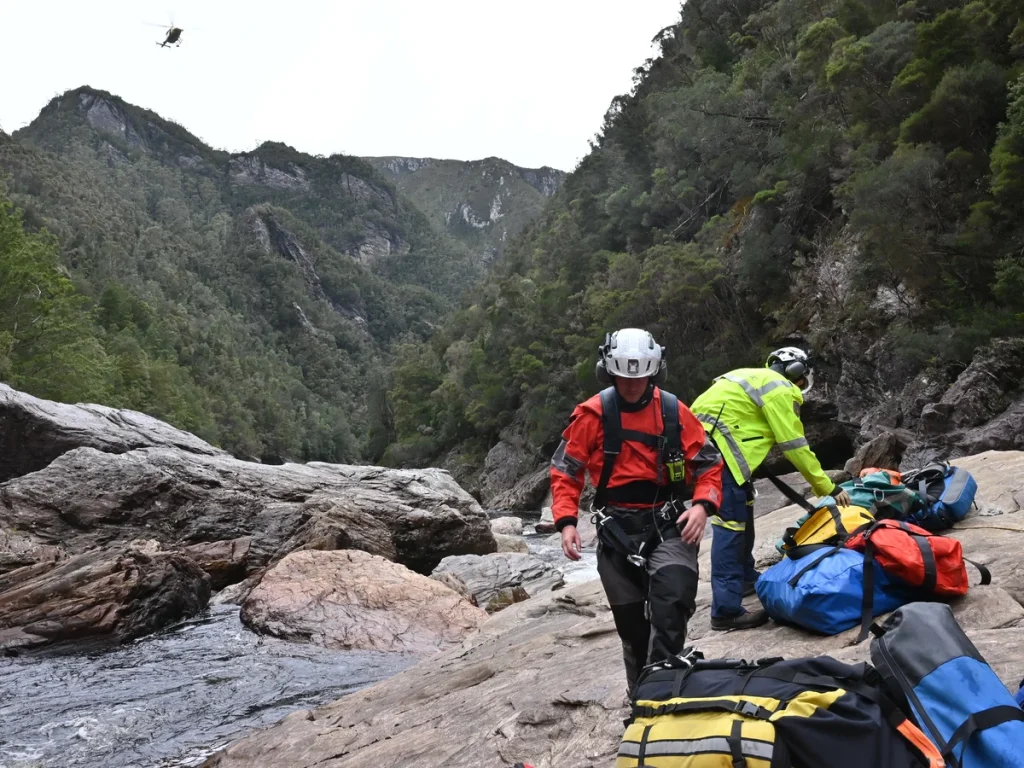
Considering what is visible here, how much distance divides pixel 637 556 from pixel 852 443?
81.9 feet

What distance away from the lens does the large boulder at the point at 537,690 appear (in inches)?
163

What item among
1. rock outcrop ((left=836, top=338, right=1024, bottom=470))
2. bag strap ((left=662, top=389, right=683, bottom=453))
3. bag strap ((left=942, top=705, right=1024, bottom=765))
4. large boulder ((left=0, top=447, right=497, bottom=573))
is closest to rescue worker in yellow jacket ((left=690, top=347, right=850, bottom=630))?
bag strap ((left=662, top=389, right=683, bottom=453))

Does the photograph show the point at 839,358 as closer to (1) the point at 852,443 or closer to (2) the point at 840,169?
(1) the point at 852,443

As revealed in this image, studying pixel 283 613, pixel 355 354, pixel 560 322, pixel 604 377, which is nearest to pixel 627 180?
pixel 560 322

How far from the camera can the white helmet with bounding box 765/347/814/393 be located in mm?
5812

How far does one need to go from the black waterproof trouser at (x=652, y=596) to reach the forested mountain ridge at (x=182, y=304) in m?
36.7

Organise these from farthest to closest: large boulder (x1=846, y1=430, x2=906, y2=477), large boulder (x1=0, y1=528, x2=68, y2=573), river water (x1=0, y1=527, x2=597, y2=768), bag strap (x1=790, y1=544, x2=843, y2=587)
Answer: large boulder (x1=846, y1=430, x2=906, y2=477) → large boulder (x1=0, y1=528, x2=68, y2=573) → river water (x1=0, y1=527, x2=597, y2=768) → bag strap (x1=790, y1=544, x2=843, y2=587)

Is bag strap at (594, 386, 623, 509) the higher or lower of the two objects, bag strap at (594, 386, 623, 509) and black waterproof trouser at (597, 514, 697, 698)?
the higher

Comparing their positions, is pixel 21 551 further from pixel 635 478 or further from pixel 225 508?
pixel 635 478

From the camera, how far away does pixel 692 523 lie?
4.06 m

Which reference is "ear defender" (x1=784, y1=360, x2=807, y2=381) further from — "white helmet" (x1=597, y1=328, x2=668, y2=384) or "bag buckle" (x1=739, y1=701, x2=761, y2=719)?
"bag buckle" (x1=739, y1=701, x2=761, y2=719)

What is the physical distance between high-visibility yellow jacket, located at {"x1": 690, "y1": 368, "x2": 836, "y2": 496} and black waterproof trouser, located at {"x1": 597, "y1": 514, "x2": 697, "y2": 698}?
57.4 inches

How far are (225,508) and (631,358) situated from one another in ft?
40.5

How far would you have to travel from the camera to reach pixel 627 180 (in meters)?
55.8
